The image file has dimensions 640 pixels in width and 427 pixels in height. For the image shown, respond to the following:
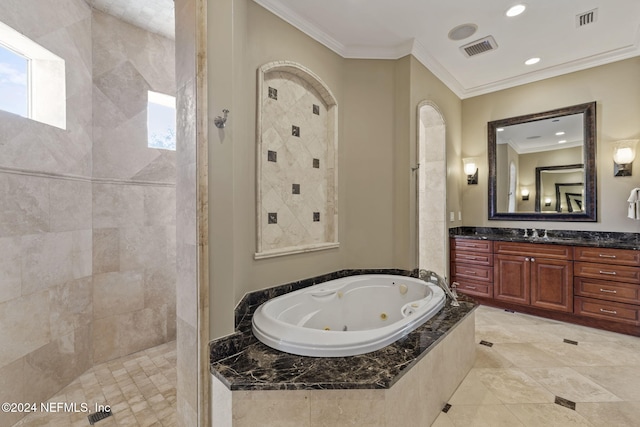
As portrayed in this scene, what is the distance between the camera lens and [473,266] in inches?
142

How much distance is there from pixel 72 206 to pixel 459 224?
4.21 metres

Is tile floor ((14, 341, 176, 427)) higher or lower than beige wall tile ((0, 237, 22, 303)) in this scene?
lower

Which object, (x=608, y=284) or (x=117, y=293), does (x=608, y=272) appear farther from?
(x=117, y=293)

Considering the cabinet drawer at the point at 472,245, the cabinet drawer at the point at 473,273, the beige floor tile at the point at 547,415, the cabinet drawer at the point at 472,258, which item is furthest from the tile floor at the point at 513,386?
the cabinet drawer at the point at 472,245

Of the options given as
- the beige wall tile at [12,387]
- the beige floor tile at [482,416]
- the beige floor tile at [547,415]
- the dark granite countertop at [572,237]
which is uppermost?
the dark granite countertop at [572,237]

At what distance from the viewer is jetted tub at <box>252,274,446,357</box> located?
1.48m

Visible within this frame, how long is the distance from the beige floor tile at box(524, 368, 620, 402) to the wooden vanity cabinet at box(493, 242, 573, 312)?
1076 mm

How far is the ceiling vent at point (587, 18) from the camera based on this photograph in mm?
2420

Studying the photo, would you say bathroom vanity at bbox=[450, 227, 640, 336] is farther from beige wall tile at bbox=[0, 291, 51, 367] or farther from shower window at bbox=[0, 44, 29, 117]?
shower window at bbox=[0, 44, 29, 117]

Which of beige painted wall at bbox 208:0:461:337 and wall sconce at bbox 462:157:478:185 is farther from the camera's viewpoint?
wall sconce at bbox 462:157:478:185

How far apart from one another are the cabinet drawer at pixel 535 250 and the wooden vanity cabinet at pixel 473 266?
134 millimetres

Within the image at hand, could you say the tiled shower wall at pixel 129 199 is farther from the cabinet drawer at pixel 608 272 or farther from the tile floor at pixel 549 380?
the cabinet drawer at pixel 608 272

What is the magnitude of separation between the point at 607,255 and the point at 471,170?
1.70 metres

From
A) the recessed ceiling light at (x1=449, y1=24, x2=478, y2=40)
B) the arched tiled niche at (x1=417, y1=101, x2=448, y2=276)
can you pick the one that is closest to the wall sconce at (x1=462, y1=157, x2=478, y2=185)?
the arched tiled niche at (x1=417, y1=101, x2=448, y2=276)
